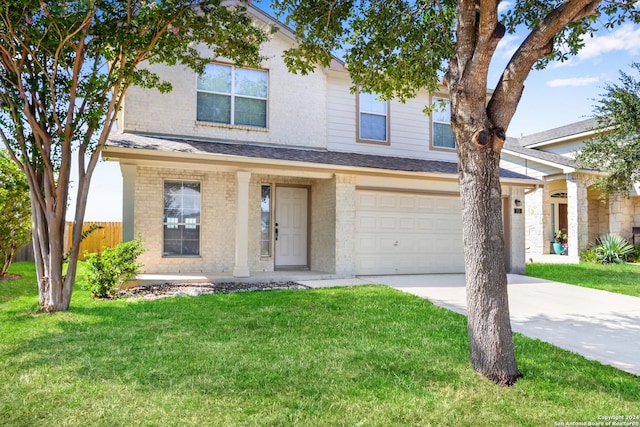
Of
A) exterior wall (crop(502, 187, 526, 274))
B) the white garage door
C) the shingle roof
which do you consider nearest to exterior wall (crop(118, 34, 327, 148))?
the white garage door

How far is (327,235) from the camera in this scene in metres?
11.2

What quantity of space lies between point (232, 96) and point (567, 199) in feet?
50.0

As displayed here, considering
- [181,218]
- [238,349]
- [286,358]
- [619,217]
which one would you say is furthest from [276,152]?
[619,217]

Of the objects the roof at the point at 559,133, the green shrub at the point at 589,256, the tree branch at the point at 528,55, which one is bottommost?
the green shrub at the point at 589,256

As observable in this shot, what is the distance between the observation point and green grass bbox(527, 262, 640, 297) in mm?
10073

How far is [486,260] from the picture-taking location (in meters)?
3.93

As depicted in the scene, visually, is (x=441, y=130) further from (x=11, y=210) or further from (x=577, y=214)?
(x=11, y=210)

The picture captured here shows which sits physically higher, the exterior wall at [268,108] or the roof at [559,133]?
the roof at [559,133]

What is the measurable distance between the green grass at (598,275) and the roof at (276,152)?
10.2 feet

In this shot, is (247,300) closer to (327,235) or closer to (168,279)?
(168,279)

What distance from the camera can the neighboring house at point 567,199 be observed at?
16.7 metres

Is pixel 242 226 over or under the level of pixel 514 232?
over

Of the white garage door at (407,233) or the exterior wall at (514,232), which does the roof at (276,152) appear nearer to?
the exterior wall at (514,232)

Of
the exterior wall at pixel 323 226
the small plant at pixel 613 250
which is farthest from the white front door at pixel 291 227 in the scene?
the small plant at pixel 613 250
